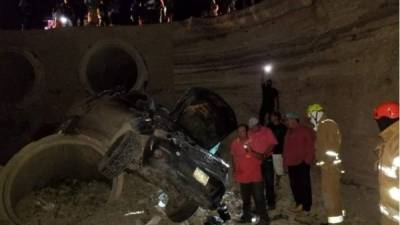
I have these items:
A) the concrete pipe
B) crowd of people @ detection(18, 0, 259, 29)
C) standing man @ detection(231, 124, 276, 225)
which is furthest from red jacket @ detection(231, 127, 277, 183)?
crowd of people @ detection(18, 0, 259, 29)

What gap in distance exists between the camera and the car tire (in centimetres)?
610

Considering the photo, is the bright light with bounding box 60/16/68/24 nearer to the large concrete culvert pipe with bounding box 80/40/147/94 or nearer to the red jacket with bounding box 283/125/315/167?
the large concrete culvert pipe with bounding box 80/40/147/94

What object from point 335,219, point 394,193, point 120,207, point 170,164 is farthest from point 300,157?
point 394,193

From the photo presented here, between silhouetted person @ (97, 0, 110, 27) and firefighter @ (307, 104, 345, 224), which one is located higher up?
silhouetted person @ (97, 0, 110, 27)

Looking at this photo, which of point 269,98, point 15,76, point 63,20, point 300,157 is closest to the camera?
point 300,157

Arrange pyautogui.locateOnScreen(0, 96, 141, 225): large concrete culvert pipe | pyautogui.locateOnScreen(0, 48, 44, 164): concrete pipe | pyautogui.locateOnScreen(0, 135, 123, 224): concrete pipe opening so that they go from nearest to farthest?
pyautogui.locateOnScreen(0, 135, 123, 224): concrete pipe opening
pyautogui.locateOnScreen(0, 96, 141, 225): large concrete culvert pipe
pyautogui.locateOnScreen(0, 48, 44, 164): concrete pipe

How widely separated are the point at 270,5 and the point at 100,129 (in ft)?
13.1

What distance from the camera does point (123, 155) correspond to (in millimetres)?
6125

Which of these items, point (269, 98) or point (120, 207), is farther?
point (269, 98)

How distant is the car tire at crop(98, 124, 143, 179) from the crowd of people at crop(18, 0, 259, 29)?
281 inches

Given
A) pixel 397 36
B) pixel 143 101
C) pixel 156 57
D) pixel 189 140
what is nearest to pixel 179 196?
pixel 189 140

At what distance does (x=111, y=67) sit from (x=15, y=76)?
2388mm

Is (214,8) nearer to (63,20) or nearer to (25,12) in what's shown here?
(63,20)

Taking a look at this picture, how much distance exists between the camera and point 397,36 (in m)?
5.53
